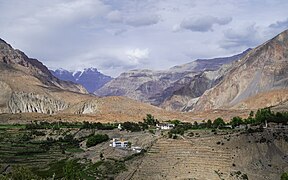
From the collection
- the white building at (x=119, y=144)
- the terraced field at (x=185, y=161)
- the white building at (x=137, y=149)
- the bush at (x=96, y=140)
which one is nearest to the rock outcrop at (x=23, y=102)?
the bush at (x=96, y=140)

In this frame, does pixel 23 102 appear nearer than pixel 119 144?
No

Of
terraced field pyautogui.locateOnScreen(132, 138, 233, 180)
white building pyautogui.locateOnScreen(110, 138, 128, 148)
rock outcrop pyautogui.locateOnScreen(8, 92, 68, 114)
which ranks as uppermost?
rock outcrop pyautogui.locateOnScreen(8, 92, 68, 114)

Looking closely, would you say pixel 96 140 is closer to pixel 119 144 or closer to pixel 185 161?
pixel 119 144

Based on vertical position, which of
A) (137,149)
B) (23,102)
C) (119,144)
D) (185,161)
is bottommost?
(185,161)

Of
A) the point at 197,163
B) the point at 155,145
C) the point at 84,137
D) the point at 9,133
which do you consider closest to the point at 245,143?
the point at 197,163

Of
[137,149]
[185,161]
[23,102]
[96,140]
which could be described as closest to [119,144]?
[137,149]

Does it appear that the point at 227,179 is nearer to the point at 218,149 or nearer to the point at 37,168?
the point at 218,149

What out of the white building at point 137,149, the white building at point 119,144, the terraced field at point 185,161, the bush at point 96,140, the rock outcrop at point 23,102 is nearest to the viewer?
the terraced field at point 185,161

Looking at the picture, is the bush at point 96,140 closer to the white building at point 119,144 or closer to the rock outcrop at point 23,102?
the white building at point 119,144

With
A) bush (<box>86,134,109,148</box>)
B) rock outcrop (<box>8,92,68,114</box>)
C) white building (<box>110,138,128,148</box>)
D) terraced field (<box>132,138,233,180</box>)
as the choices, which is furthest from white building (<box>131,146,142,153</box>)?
rock outcrop (<box>8,92,68,114</box>)

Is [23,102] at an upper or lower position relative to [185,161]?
upper

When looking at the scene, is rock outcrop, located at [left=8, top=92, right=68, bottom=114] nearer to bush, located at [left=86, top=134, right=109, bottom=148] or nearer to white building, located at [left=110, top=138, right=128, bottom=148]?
bush, located at [left=86, top=134, right=109, bottom=148]

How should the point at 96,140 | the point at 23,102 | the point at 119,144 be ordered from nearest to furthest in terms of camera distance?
the point at 119,144
the point at 96,140
the point at 23,102

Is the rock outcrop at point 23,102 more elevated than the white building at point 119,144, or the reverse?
the rock outcrop at point 23,102
